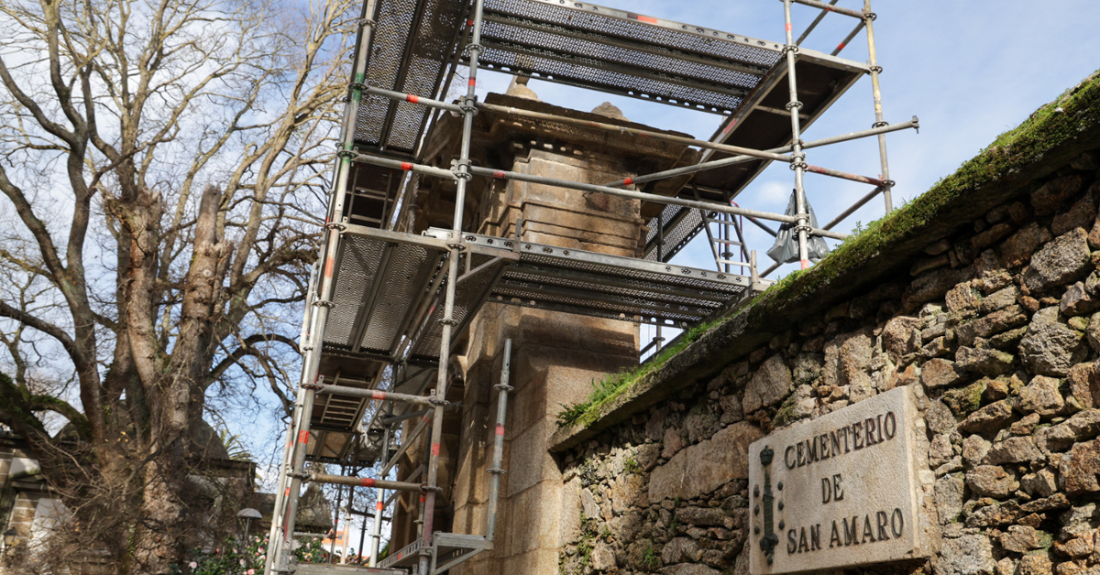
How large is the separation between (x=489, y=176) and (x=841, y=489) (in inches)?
183

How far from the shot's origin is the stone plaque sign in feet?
11.9

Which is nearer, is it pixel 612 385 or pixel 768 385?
pixel 768 385

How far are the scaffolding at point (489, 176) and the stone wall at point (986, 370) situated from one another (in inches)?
88.7

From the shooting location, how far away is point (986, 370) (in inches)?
136

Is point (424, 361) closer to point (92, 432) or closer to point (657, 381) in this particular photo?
point (657, 381)

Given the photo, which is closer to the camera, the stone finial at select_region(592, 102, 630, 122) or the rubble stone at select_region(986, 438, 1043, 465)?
the rubble stone at select_region(986, 438, 1043, 465)

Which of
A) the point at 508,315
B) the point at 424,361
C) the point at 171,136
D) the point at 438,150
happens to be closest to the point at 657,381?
the point at 508,315

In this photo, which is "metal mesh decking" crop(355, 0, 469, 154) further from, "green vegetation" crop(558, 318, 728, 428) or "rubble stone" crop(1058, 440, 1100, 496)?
"rubble stone" crop(1058, 440, 1100, 496)

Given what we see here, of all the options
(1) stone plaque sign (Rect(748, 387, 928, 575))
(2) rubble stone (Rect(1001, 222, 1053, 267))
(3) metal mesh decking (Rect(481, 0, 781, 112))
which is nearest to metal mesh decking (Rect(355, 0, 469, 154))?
(3) metal mesh decking (Rect(481, 0, 781, 112))

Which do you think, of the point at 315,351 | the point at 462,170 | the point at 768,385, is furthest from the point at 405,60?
the point at 768,385

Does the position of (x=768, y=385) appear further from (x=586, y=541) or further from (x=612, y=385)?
(x=586, y=541)

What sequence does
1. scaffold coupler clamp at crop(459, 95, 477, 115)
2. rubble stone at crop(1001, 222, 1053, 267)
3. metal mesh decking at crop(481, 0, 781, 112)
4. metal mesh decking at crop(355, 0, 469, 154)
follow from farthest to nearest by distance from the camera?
metal mesh decking at crop(481, 0, 781, 112) < metal mesh decking at crop(355, 0, 469, 154) < scaffold coupler clamp at crop(459, 95, 477, 115) < rubble stone at crop(1001, 222, 1053, 267)

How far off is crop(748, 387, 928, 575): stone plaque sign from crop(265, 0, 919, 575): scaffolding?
242 centimetres

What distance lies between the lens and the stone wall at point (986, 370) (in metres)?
3.09
